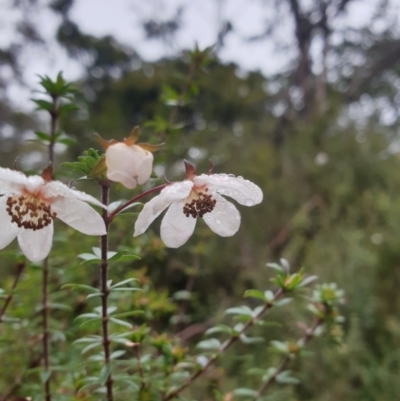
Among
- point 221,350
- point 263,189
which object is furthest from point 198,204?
point 263,189

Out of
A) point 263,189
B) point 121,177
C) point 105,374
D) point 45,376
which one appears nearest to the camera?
point 121,177

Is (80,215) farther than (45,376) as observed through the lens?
No

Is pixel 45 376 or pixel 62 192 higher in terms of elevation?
pixel 62 192

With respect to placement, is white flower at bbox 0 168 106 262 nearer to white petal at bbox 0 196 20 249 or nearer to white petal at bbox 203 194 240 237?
white petal at bbox 0 196 20 249

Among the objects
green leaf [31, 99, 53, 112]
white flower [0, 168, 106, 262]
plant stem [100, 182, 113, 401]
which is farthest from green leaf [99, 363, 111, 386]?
green leaf [31, 99, 53, 112]

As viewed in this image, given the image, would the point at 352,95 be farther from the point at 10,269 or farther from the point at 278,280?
the point at 278,280

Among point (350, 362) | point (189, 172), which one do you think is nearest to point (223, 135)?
point (350, 362)

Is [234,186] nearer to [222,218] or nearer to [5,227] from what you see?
[222,218]

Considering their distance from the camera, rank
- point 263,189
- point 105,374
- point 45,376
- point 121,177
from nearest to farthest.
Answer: point 121,177 < point 105,374 < point 45,376 < point 263,189

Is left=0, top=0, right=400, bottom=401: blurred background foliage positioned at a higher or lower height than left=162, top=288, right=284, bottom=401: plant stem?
higher
